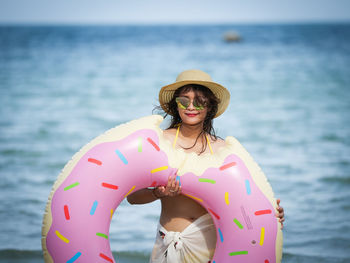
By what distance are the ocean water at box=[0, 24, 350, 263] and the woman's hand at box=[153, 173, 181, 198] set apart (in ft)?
5.51

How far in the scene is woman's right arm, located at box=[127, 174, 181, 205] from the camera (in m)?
2.33

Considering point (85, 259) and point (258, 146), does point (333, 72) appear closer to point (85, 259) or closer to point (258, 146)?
point (258, 146)

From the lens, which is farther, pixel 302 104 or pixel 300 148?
pixel 302 104

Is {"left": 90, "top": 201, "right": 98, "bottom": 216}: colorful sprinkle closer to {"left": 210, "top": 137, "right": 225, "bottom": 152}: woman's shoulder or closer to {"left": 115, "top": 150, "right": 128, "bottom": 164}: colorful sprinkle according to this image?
{"left": 115, "top": 150, "right": 128, "bottom": 164}: colorful sprinkle

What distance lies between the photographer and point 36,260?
12.6 feet

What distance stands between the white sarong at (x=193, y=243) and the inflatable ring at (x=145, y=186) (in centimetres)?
12

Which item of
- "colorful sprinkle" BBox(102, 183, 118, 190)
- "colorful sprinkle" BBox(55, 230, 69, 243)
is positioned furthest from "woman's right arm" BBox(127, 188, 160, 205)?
"colorful sprinkle" BBox(55, 230, 69, 243)

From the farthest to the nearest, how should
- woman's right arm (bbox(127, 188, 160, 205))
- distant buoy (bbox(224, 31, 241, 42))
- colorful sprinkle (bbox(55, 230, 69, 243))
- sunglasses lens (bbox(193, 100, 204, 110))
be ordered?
1. distant buoy (bbox(224, 31, 241, 42))
2. woman's right arm (bbox(127, 188, 160, 205))
3. sunglasses lens (bbox(193, 100, 204, 110))
4. colorful sprinkle (bbox(55, 230, 69, 243))

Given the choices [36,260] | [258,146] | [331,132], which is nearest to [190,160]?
[36,260]

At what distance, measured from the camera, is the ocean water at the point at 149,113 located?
14.4ft

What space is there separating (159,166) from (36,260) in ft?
6.46

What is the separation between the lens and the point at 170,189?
7.72 feet

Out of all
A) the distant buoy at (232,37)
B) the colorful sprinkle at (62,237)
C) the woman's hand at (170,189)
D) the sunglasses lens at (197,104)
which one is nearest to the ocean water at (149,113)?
the woman's hand at (170,189)

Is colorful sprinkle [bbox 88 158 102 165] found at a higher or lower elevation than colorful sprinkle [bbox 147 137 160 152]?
lower
